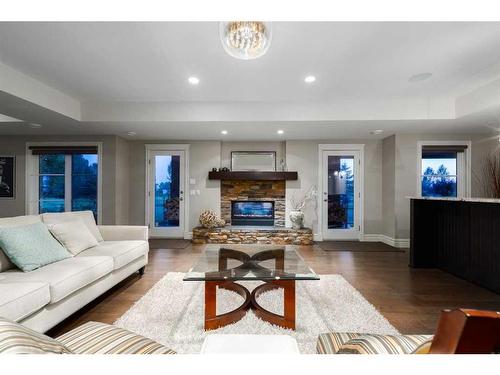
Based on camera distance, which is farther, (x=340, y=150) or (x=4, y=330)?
(x=340, y=150)

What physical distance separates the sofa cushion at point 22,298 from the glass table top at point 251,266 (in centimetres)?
90

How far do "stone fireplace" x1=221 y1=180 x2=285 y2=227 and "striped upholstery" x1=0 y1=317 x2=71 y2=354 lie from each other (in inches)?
191

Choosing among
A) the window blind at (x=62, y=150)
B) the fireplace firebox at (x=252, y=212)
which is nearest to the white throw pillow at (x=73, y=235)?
the window blind at (x=62, y=150)

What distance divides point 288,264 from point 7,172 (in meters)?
6.14

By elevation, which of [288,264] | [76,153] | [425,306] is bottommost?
[425,306]

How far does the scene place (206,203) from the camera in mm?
5660

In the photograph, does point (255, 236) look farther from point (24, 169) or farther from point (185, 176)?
point (24, 169)

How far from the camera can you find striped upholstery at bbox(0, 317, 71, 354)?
0.66m

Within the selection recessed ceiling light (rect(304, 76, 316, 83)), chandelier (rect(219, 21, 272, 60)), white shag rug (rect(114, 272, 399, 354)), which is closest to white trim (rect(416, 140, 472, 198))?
recessed ceiling light (rect(304, 76, 316, 83))

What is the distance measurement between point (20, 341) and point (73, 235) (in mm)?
2237

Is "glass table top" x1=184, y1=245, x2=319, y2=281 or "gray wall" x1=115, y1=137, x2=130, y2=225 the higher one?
"gray wall" x1=115, y1=137, x2=130, y2=225

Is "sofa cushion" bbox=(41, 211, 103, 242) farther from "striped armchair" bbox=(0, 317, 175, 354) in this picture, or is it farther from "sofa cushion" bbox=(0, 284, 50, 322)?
"striped armchair" bbox=(0, 317, 175, 354)
